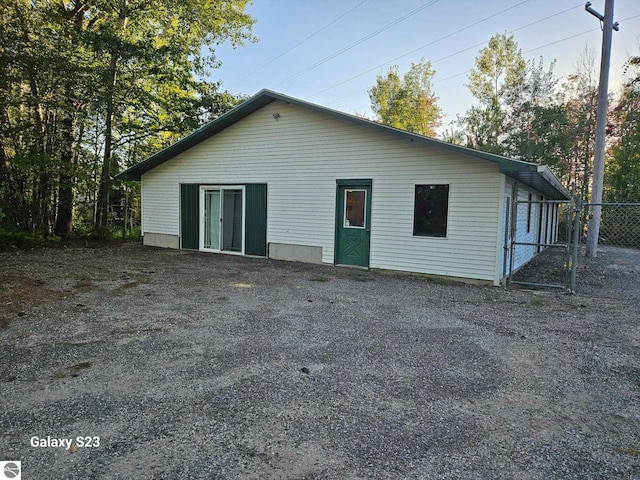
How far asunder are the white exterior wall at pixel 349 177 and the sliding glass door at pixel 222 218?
1.28 ft

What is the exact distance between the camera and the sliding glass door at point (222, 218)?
10.6 meters

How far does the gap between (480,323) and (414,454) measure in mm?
3119

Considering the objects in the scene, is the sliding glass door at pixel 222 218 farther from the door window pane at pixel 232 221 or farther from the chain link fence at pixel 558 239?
the chain link fence at pixel 558 239

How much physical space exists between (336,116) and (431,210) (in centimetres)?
307

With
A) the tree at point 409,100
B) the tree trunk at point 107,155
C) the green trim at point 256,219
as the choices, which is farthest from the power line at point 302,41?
the tree at point 409,100

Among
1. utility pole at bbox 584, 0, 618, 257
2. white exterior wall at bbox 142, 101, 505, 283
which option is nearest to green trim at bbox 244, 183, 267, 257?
white exterior wall at bbox 142, 101, 505, 283

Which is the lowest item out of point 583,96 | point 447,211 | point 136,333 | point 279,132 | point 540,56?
point 136,333

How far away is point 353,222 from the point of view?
28.9 feet

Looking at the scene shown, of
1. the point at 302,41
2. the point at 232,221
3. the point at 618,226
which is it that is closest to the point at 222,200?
the point at 232,221

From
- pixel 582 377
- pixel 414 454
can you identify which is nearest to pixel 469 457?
pixel 414 454

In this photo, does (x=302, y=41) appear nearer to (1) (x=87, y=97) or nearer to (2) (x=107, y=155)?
(1) (x=87, y=97)

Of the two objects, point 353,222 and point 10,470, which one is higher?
point 353,222

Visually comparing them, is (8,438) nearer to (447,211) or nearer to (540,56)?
(447,211)

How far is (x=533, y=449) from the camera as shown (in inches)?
86.2
